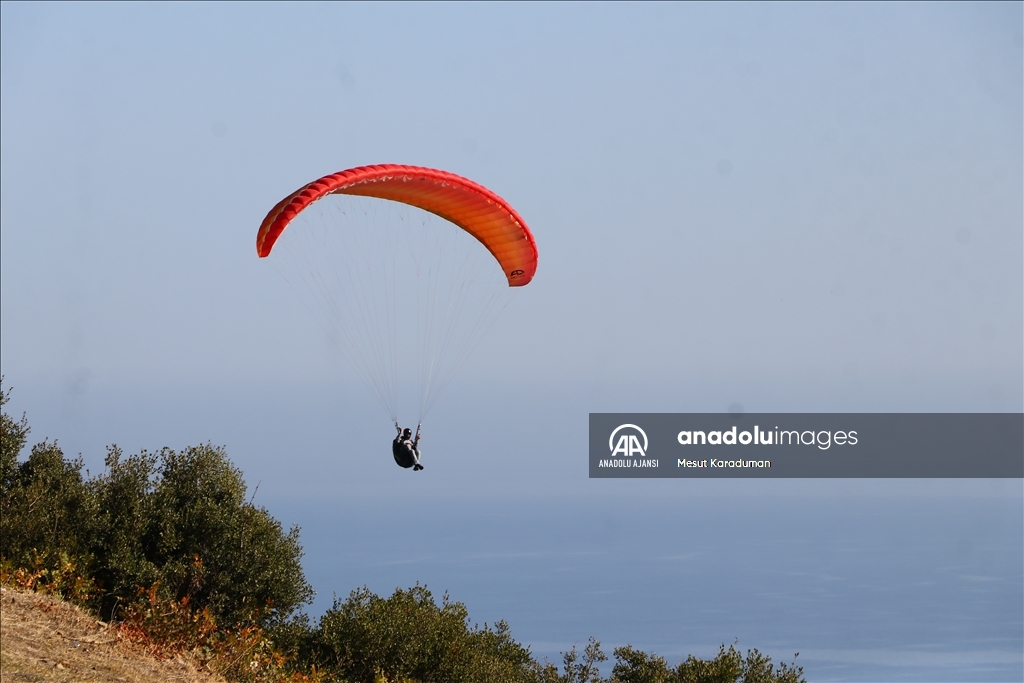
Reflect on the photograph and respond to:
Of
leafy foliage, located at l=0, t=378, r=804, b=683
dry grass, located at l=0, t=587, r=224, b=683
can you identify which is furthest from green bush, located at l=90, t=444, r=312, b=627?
dry grass, located at l=0, t=587, r=224, b=683

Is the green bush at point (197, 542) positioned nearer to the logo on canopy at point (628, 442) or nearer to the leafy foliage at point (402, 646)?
the leafy foliage at point (402, 646)

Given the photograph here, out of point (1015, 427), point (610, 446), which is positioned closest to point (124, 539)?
point (610, 446)

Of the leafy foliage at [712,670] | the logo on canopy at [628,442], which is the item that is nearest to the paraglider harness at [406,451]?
the leafy foliage at [712,670]

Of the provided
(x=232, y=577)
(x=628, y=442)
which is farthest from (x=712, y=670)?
(x=628, y=442)

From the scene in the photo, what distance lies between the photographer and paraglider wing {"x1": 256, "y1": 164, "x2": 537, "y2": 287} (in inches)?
862

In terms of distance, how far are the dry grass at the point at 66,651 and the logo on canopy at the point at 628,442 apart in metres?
25.4

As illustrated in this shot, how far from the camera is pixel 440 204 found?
1001 inches

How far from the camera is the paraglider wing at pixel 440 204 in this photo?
71.8 feet

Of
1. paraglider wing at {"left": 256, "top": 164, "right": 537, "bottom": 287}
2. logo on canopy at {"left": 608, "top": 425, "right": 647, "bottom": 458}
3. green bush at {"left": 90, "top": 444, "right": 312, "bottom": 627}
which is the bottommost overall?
green bush at {"left": 90, "top": 444, "right": 312, "bottom": 627}

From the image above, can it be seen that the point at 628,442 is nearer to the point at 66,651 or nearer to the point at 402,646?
the point at 402,646

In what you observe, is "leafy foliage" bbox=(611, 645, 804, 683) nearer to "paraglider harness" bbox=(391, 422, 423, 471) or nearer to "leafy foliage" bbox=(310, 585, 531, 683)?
"leafy foliage" bbox=(310, 585, 531, 683)

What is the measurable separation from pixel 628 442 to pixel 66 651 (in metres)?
30.2

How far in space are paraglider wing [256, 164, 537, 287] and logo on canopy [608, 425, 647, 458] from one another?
56.0ft

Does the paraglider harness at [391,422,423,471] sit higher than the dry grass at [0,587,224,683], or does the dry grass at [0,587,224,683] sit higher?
the paraglider harness at [391,422,423,471]
